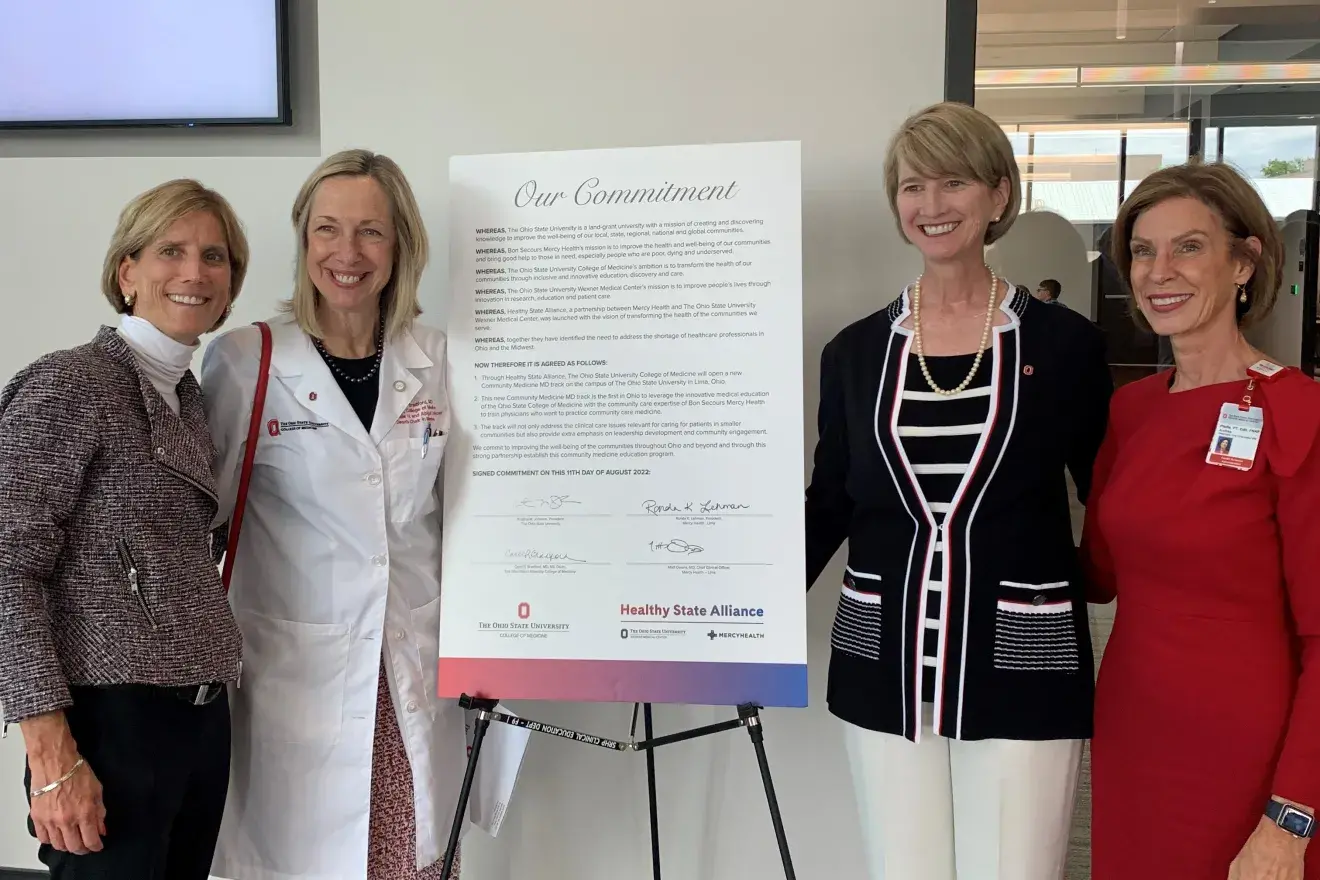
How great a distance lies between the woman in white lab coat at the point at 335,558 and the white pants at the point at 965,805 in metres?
0.84

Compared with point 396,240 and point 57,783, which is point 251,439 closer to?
point 396,240

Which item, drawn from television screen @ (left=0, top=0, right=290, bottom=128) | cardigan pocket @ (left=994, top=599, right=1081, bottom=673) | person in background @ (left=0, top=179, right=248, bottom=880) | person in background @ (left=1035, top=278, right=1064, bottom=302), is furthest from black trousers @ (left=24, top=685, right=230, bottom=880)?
person in background @ (left=1035, top=278, right=1064, bottom=302)

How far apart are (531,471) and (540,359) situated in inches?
8.7

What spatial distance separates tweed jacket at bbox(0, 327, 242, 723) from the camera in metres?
1.31

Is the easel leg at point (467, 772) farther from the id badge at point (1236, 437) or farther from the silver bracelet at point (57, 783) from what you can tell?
the id badge at point (1236, 437)

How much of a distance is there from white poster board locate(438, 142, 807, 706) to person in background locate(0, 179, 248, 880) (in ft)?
1.46

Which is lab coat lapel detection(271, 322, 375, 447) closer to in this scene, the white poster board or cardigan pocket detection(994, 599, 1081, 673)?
the white poster board

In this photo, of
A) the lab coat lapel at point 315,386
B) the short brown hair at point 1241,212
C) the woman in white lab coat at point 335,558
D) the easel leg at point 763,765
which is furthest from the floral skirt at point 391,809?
the short brown hair at point 1241,212

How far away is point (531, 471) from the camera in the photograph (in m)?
1.72

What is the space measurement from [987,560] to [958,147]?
2.27 ft

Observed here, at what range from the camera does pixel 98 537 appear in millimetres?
1365

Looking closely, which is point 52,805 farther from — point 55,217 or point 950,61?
point 950,61

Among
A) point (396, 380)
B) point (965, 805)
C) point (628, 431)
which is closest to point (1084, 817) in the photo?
point (965, 805)

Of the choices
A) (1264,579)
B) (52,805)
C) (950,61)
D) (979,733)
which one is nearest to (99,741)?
(52,805)
